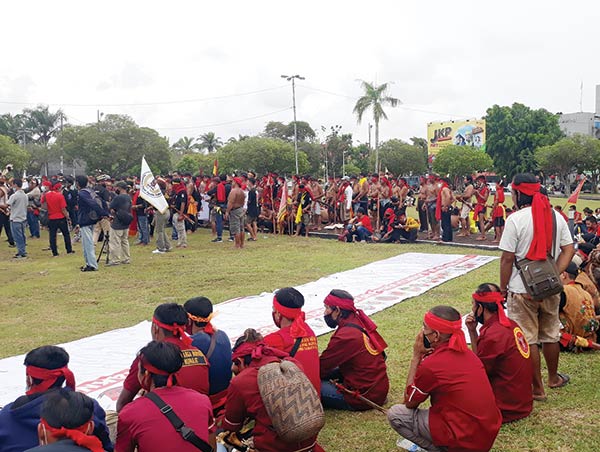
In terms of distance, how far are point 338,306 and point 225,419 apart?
1506mm

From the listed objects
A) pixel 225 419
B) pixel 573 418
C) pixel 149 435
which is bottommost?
pixel 573 418

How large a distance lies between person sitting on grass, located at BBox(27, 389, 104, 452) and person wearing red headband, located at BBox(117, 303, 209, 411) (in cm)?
113

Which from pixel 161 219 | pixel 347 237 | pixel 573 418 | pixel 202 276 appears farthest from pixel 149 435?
pixel 347 237

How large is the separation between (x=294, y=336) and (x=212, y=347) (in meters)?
0.64

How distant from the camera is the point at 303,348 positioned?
4516 mm

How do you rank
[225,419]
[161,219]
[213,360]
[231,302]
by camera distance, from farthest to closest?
[161,219] → [231,302] → [213,360] → [225,419]

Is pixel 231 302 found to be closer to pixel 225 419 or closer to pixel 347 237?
pixel 225 419

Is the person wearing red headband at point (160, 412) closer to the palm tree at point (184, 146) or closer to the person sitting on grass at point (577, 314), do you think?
the person sitting on grass at point (577, 314)

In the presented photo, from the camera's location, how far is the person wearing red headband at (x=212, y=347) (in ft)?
15.0

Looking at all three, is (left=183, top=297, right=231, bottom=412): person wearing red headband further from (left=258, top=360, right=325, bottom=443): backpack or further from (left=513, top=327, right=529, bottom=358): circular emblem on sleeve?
(left=513, top=327, right=529, bottom=358): circular emblem on sleeve

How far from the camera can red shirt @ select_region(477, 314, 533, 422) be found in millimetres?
4512

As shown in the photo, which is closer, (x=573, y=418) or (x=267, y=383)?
(x=267, y=383)

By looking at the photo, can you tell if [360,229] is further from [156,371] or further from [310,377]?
[156,371]

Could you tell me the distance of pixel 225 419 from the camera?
156 inches
